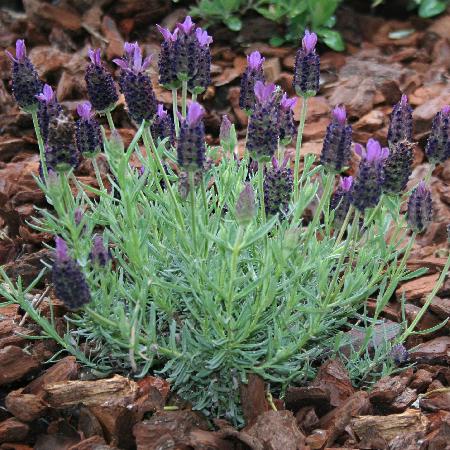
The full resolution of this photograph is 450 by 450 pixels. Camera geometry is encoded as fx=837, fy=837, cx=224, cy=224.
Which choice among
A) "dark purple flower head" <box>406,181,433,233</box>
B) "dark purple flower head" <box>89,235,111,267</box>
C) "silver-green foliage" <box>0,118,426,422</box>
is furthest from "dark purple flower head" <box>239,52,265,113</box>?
"dark purple flower head" <box>89,235,111,267</box>

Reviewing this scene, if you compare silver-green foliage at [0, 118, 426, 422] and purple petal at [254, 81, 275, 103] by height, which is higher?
purple petal at [254, 81, 275, 103]

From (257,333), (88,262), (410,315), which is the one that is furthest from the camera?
(410,315)

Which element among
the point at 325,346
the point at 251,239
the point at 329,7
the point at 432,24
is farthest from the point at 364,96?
the point at 251,239

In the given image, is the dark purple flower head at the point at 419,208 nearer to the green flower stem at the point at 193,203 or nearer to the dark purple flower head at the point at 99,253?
the green flower stem at the point at 193,203

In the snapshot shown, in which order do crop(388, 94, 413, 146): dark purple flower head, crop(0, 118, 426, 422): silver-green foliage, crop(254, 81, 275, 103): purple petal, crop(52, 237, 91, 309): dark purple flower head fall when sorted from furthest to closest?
crop(388, 94, 413, 146): dark purple flower head < crop(0, 118, 426, 422): silver-green foliage < crop(254, 81, 275, 103): purple petal < crop(52, 237, 91, 309): dark purple flower head

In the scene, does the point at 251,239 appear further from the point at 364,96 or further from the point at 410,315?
the point at 364,96

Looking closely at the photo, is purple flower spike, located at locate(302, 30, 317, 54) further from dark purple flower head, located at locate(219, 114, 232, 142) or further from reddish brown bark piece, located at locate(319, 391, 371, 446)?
reddish brown bark piece, located at locate(319, 391, 371, 446)
